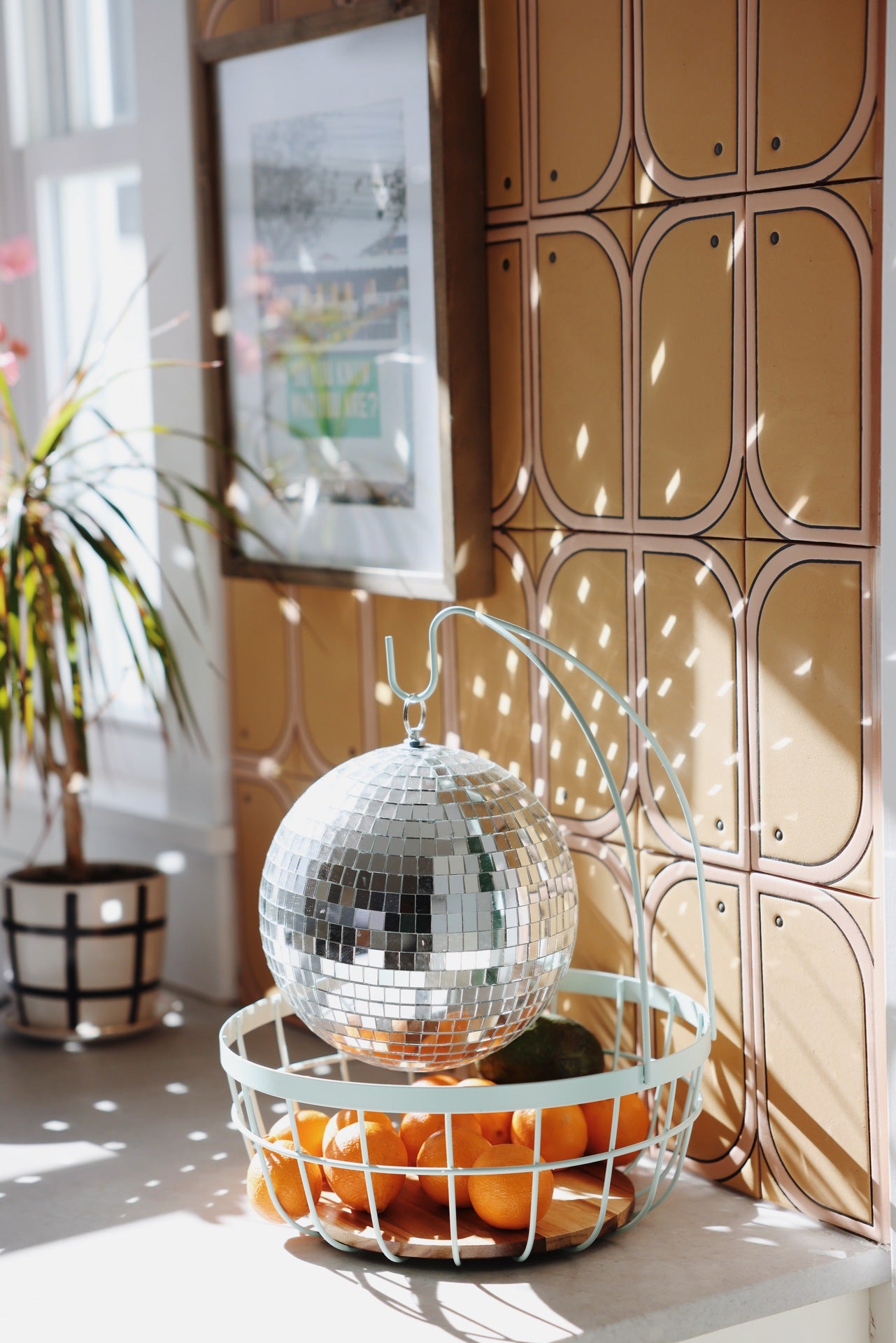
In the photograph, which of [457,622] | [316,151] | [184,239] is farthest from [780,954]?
[184,239]

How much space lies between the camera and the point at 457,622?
1.71 metres

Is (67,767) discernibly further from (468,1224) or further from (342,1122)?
(468,1224)

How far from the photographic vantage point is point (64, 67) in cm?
249

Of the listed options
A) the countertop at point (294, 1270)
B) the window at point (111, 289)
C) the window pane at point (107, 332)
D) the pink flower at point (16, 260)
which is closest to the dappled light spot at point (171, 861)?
the window at point (111, 289)

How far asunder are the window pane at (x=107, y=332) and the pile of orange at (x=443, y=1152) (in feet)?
3.71

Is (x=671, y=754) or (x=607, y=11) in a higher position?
(x=607, y=11)

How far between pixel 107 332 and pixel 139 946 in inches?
39.0

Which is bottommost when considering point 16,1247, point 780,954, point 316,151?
point 16,1247

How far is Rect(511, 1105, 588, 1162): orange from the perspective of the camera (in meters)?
1.35

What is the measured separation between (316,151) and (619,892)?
854 millimetres

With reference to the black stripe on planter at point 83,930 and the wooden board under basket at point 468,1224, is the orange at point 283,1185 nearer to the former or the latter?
the wooden board under basket at point 468,1224

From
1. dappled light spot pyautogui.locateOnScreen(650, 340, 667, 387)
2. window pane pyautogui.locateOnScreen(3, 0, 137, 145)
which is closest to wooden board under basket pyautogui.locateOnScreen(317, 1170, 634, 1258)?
dappled light spot pyautogui.locateOnScreen(650, 340, 667, 387)

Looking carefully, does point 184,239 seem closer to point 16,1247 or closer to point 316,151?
point 316,151

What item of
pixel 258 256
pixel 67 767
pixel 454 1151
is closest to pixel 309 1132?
pixel 454 1151
